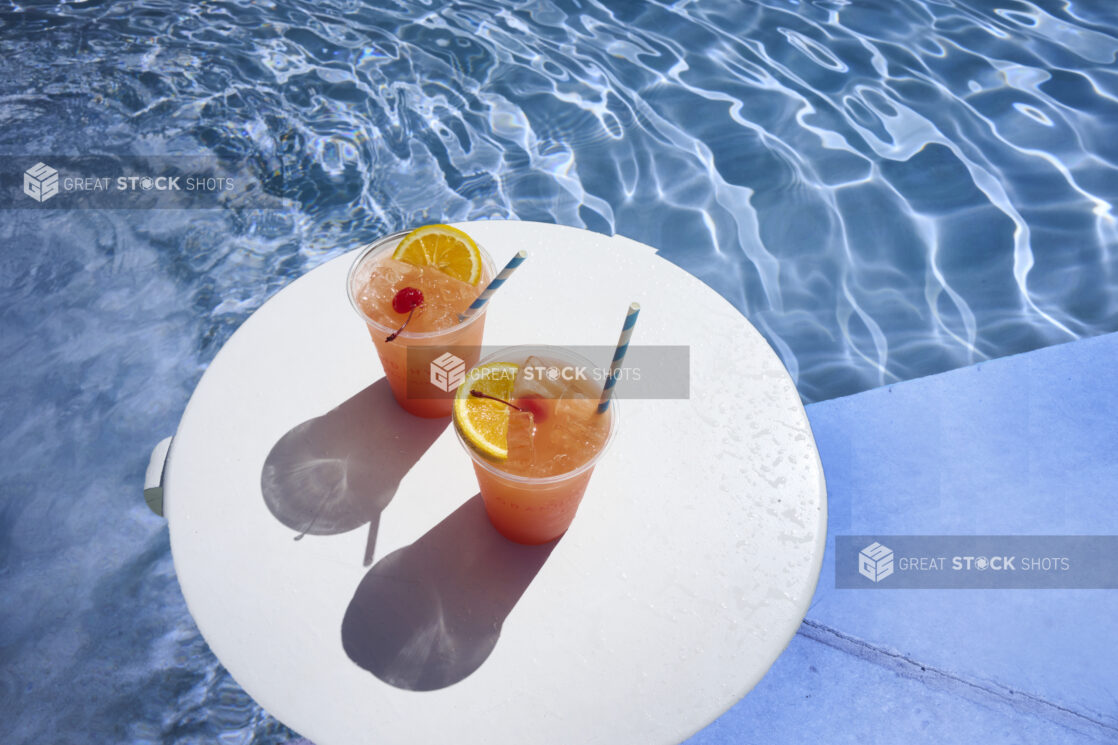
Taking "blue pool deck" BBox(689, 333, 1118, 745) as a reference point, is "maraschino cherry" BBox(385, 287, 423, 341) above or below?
above

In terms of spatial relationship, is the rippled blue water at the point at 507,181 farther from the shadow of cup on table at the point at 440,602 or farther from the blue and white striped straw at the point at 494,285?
the blue and white striped straw at the point at 494,285

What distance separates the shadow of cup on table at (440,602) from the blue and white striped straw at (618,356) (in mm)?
318

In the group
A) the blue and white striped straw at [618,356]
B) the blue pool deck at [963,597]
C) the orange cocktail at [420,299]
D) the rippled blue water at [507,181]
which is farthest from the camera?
the rippled blue water at [507,181]

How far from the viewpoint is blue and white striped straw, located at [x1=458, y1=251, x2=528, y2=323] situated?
3.89 ft

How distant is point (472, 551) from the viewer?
50.0 inches

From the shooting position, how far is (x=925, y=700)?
1.88 m

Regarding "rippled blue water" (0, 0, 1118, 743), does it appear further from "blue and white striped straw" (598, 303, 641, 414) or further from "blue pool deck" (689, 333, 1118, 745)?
"blue and white striped straw" (598, 303, 641, 414)

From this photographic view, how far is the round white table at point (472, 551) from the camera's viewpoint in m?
1.12

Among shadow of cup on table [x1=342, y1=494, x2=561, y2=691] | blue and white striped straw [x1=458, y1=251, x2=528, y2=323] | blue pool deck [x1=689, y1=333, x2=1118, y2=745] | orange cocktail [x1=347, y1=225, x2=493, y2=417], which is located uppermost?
blue and white striped straw [x1=458, y1=251, x2=528, y2=323]

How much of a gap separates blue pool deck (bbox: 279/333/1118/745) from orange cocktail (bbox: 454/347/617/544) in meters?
1.02

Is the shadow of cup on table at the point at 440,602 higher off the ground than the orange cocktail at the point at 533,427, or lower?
lower

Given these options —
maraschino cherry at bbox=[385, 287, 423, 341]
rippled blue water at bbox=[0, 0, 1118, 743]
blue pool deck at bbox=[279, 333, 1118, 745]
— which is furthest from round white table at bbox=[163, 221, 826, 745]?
rippled blue water at bbox=[0, 0, 1118, 743]

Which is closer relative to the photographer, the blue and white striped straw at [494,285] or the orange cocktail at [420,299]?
the blue and white striped straw at [494,285]

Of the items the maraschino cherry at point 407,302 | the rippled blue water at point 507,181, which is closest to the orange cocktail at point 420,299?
the maraschino cherry at point 407,302
